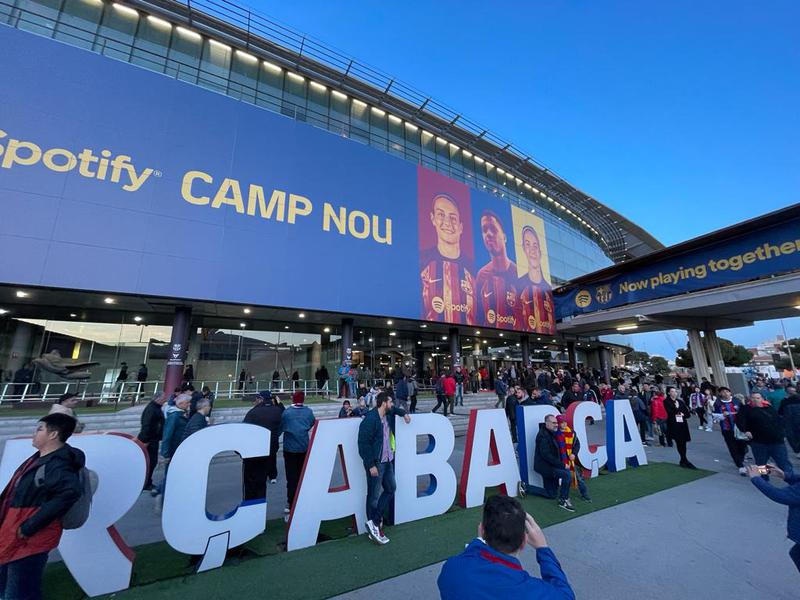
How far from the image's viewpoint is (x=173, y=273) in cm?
1312

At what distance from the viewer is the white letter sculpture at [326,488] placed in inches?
163

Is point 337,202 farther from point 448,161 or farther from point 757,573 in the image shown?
point 757,573

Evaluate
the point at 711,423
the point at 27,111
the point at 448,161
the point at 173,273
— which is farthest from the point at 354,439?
the point at 448,161

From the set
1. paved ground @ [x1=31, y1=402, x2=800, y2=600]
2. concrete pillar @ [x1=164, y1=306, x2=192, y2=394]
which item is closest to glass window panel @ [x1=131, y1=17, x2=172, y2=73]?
concrete pillar @ [x1=164, y1=306, x2=192, y2=394]

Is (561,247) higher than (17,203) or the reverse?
higher

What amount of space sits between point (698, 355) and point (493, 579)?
23.2m

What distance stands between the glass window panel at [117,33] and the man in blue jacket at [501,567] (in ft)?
77.3

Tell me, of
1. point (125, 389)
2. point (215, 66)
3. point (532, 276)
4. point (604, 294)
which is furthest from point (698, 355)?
point (215, 66)

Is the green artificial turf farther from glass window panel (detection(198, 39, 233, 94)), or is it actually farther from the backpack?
glass window panel (detection(198, 39, 233, 94))

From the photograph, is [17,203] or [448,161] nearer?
[17,203]

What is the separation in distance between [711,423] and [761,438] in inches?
354

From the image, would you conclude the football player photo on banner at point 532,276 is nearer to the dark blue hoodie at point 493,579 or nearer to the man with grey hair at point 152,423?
the man with grey hair at point 152,423

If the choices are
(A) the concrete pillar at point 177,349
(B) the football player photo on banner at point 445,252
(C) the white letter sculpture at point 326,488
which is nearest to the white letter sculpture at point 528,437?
(C) the white letter sculpture at point 326,488

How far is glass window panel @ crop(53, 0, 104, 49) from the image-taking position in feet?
49.9
